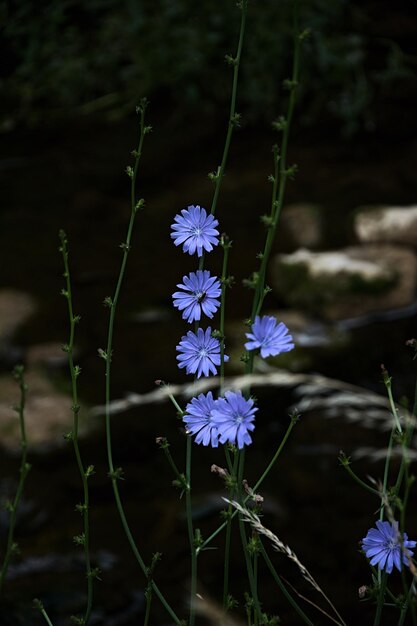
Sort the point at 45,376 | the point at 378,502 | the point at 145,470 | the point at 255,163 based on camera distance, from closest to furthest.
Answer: the point at 378,502
the point at 145,470
the point at 45,376
the point at 255,163

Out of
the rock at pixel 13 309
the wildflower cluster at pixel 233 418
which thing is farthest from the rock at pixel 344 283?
the wildflower cluster at pixel 233 418

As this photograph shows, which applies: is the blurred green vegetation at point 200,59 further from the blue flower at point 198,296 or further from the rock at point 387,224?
the blue flower at point 198,296

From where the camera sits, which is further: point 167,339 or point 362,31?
point 362,31

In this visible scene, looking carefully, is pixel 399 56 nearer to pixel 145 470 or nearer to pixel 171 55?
pixel 171 55

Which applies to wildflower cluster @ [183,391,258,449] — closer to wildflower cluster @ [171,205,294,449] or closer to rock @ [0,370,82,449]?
wildflower cluster @ [171,205,294,449]

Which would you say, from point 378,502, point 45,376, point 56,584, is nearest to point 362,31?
point 45,376
